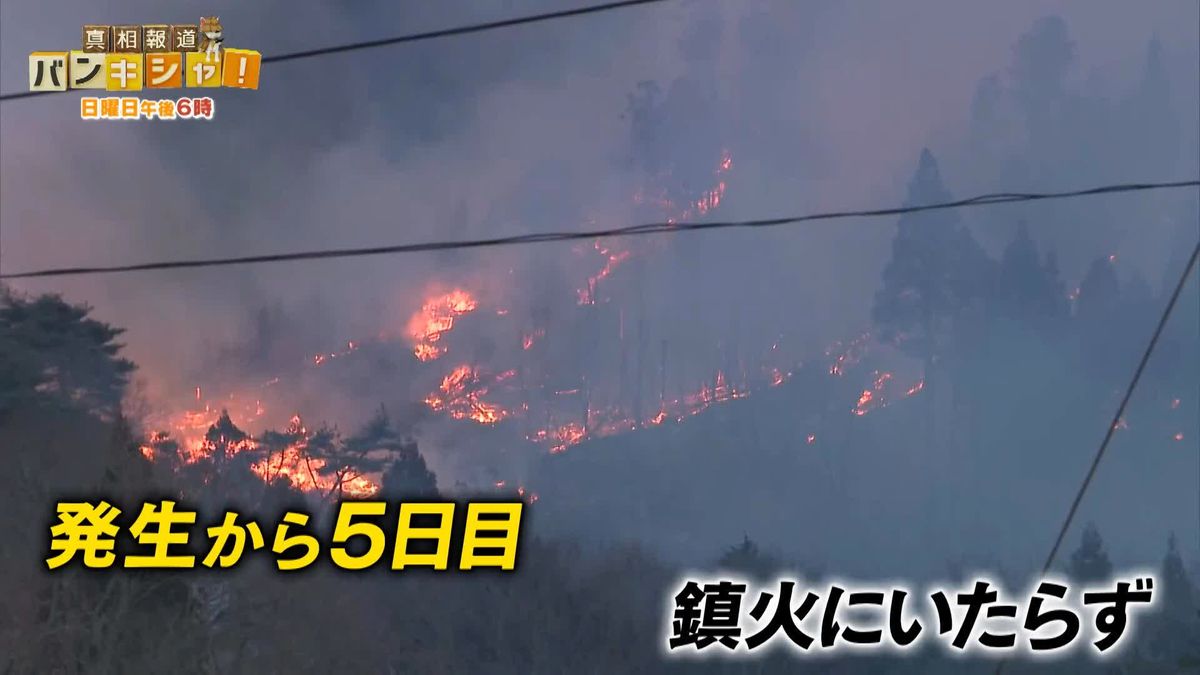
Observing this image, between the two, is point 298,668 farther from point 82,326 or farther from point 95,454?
point 82,326

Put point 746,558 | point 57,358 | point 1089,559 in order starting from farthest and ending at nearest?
point 1089,559 < point 746,558 < point 57,358

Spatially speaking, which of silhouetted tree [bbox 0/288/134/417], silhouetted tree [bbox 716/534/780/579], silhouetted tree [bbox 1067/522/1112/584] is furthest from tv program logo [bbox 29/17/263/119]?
silhouetted tree [bbox 1067/522/1112/584]

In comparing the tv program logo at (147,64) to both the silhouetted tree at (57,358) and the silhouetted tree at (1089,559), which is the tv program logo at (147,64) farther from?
the silhouetted tree at (1089,559)

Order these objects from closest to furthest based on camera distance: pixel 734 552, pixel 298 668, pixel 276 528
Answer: pixel 276 528, pixel 298 668, pixel 734 552

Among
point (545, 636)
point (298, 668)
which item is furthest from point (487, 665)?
point (298, 668)

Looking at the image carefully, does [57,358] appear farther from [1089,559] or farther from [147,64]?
[1089,559]

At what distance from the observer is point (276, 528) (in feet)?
34.6

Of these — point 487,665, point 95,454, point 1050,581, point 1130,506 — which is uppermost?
point 1130,506

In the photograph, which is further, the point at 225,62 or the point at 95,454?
the point at 95,454

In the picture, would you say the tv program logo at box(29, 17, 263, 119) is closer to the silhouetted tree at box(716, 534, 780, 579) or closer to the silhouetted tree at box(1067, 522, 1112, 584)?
the silhouetted tree at box(716, 534, 780, 579)

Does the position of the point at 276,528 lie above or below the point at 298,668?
above

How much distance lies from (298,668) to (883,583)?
24389mm

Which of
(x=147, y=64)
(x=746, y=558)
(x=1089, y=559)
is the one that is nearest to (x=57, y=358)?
(x=147, y=64)

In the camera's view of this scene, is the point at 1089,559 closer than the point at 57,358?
No
